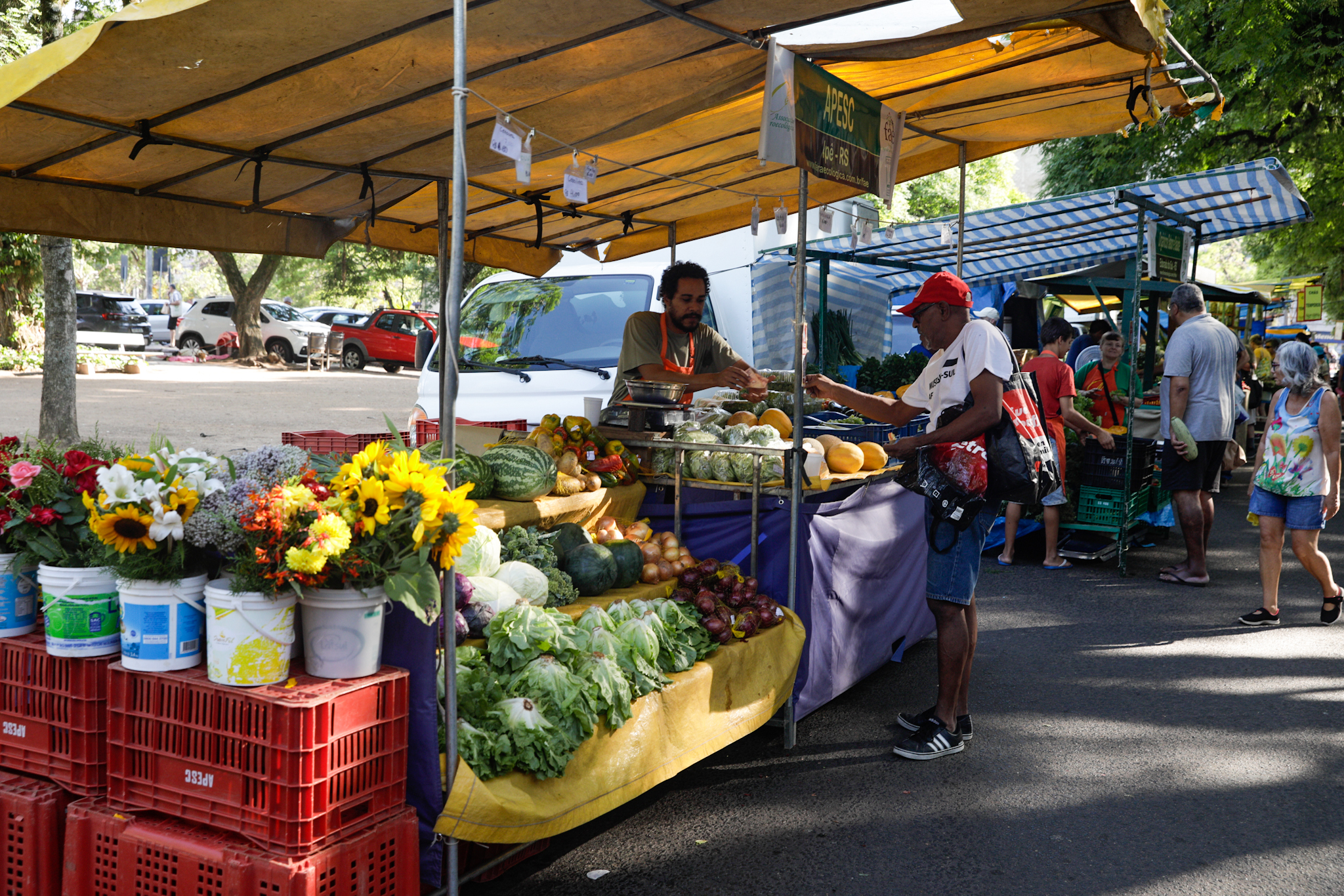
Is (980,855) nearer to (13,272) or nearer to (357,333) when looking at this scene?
(13,272)

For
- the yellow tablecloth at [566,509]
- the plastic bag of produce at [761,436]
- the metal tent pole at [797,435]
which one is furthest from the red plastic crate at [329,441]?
the metal tent pole at [797,435]

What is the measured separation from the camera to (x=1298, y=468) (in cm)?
657

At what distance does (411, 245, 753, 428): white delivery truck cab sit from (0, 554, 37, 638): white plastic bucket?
4099 mm

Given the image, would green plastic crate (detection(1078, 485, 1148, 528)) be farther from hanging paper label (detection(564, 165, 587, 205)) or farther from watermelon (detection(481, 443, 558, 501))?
hanging paper label (detection(564, 165, 587, 205))

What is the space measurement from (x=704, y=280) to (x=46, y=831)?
4222mm

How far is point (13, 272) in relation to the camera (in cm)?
2072

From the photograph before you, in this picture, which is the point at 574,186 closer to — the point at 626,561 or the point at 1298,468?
the point at 626,561

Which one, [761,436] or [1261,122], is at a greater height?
[1261,122]

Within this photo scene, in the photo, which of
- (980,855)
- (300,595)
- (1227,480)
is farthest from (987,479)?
(1227,480)

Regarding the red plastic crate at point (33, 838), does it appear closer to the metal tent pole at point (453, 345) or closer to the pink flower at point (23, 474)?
the pink flower at point (23, 474)

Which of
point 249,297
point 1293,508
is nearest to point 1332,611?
point 1293,508

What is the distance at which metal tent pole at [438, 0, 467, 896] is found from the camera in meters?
2.83

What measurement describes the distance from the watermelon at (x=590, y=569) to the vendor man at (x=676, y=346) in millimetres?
1418

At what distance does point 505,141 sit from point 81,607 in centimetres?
203
